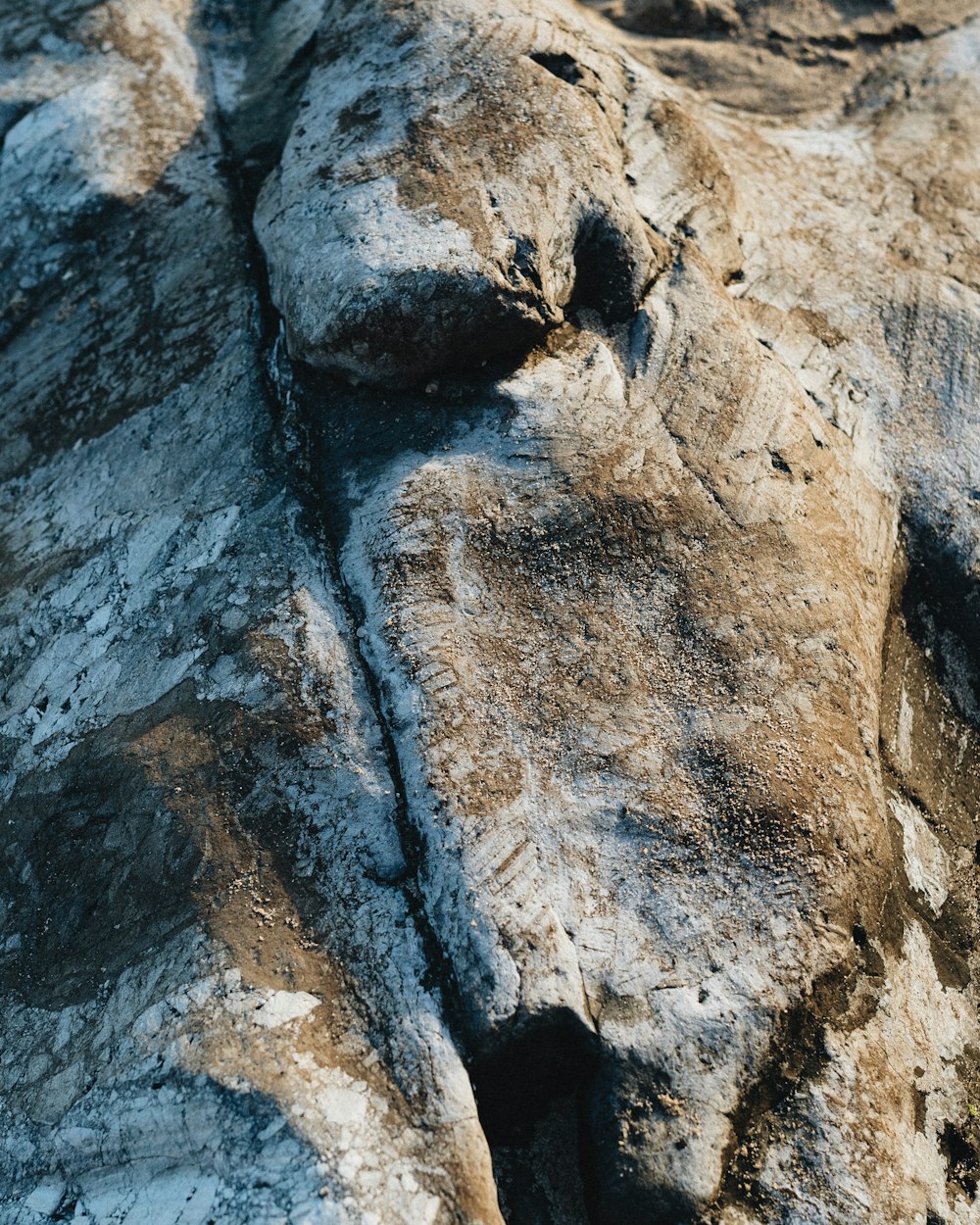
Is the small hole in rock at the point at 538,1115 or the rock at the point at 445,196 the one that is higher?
the rock at the point at 445,196

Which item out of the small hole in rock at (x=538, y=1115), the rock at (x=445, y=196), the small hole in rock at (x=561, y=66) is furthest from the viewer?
the small hole in rock at (x=561, y=66)

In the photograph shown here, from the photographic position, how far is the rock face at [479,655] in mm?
2137

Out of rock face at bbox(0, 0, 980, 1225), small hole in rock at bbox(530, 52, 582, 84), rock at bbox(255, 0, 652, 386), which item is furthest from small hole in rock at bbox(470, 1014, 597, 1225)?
small hole in rock at bbox(530, 52, 582, 84)

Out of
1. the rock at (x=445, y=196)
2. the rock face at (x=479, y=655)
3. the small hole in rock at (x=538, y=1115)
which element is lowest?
the small hole in rock at (x=538, y=1115)

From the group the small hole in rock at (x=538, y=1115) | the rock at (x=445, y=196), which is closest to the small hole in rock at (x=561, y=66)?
the rock at (x=445, y=196)

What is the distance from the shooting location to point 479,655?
100 inches

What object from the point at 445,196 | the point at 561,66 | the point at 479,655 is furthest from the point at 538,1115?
the point at 561,66

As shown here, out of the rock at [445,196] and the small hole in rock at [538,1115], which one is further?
the rock at [445,196]

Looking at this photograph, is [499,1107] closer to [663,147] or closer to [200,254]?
[200,254]

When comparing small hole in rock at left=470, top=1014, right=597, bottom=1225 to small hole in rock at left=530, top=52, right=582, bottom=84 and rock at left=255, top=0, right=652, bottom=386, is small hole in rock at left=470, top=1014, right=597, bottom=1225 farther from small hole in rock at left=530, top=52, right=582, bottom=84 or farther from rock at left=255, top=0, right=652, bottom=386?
small hole in rock at left=530, top=52, right=582, bottom=84

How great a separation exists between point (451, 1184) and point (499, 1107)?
8.8 inches

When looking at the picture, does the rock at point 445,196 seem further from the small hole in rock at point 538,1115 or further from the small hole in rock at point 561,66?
the small hole in rock at point 538,1115

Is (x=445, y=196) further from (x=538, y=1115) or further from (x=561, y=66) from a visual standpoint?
(x=538, y=1115)

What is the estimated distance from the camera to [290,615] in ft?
8.61
